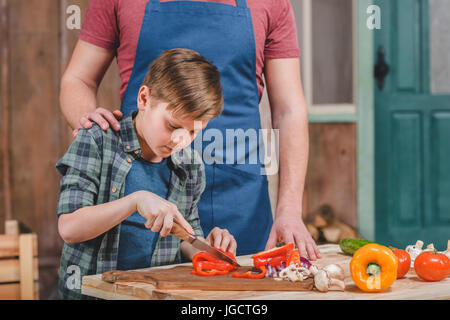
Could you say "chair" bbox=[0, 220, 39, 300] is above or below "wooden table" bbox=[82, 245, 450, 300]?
below

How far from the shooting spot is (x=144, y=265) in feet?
3.93

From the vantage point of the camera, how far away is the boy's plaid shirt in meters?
1.08

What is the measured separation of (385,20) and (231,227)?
2.98 feet

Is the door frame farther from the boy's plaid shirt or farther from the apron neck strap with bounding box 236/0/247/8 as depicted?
the boy's plaid shirt

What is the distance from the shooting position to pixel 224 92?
122 centimetres

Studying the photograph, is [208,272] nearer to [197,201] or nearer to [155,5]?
[197,201]

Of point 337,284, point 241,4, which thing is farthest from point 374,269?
point 241,4

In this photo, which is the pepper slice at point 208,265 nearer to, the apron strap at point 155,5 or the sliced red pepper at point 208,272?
the sliced red pepper at point 208,272

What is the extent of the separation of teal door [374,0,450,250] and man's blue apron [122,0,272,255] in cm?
49

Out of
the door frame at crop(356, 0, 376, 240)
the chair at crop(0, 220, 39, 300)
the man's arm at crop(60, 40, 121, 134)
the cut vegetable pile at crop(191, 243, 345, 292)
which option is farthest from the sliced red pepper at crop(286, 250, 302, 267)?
the chair at crop(0, 220, 39, 300)

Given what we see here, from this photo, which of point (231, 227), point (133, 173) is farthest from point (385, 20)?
point (133, 173)

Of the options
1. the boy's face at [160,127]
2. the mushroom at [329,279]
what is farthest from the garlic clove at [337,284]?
the boy's face at [160,127]
